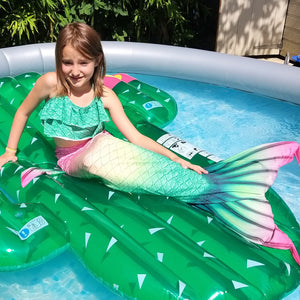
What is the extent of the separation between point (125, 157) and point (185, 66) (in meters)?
1.90

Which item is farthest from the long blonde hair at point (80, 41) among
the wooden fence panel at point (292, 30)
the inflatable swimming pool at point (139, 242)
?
the wooden fence panel at point (292, 30)

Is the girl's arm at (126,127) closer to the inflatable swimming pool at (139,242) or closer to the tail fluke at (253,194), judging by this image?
the inflatable swimming pool at (139,242)

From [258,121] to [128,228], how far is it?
1.59m

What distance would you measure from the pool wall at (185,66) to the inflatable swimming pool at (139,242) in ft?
4.83

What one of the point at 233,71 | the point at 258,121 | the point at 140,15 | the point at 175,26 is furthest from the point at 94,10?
the point at 258,121

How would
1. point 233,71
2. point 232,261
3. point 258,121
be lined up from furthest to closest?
point 233,71
point 258,121
point 232,261

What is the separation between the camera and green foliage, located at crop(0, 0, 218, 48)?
12.9 ft

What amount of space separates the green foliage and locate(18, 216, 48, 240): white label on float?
7.88 feet

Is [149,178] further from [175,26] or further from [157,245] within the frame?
[175,26]

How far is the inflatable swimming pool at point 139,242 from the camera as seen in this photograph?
1526mm

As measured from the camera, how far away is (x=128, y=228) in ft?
5.78

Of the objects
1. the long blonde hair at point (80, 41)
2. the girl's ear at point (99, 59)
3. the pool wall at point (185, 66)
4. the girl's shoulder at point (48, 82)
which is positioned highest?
the long blonde hair at point (80, 41)

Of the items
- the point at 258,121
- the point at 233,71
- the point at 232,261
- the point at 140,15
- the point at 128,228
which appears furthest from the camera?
the point at 140,15

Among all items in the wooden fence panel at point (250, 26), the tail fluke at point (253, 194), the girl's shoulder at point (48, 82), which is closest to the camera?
the tail fluke at point (253, 194)
